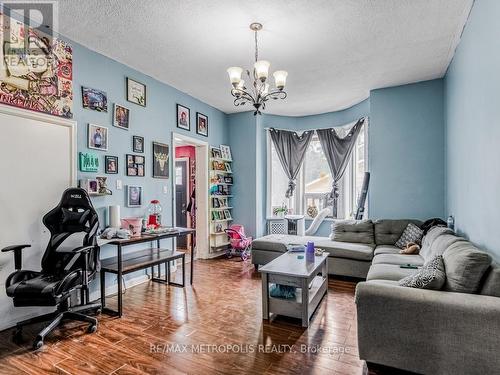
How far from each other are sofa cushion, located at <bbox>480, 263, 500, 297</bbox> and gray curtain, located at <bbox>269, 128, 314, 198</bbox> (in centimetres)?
452

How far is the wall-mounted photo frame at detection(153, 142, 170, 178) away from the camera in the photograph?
4207 mm

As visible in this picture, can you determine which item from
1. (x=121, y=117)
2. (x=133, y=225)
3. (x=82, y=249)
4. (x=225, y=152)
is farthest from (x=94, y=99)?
(x=225, y=152)

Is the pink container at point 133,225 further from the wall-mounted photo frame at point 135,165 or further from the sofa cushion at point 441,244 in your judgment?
the sofa cushion at point 441,244

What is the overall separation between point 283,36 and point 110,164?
254 cm

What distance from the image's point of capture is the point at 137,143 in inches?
155

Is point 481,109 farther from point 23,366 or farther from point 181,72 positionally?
point 23,366

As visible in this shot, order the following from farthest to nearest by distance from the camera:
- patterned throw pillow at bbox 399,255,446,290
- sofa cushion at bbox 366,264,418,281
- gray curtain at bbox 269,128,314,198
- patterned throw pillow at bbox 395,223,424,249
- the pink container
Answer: gray curtain at bbox 269,128,314,198 → patterned throw pillow at bbox 395,223,424,249 → the pink container → sofa cushion at bbox 366,264,418,281 → patterned throw pillow at bbox 399,255,446,290

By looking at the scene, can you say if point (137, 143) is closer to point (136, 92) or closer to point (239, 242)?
point (136, 92)

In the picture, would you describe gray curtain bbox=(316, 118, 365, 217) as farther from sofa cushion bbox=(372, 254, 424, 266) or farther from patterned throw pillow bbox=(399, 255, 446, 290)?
patterned throw pillow bbox=(399, 255, 446, 290)

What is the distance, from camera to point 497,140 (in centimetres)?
208

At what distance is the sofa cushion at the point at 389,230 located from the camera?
4.21 m

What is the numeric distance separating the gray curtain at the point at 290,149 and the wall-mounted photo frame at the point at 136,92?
2.94m

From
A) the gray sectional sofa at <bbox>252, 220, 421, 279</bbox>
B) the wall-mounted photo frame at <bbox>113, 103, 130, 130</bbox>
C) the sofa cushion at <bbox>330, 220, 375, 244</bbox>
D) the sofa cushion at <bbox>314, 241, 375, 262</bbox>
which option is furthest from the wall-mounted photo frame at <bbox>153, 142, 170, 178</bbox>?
the sofa cushion at <bbox>330, 220, 375, 244</bbox>

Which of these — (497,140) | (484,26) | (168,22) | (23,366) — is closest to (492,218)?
(497,140)
